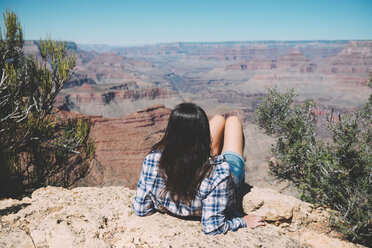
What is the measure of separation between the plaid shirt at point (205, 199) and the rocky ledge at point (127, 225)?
10 centimetres

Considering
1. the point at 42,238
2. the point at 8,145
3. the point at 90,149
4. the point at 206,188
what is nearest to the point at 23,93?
the point at 8,145

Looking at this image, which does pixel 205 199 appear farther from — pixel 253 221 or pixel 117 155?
pixel 117 155

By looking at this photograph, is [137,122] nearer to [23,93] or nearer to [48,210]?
[23,93]

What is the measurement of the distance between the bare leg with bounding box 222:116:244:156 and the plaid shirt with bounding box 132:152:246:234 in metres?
0.73

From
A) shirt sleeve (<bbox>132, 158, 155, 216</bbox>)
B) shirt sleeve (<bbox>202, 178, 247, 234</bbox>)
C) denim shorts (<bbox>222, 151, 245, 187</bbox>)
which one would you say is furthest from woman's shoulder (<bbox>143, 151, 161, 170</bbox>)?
denim shorts (<bbox>222, 151, 245, 187</bbox>)

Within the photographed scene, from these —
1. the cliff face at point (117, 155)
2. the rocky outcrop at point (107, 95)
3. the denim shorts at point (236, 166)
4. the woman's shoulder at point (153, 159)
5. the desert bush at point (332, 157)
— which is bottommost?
the cliff face at point (117, 155)

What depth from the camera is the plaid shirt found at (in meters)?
2.13

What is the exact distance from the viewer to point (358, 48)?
161 m

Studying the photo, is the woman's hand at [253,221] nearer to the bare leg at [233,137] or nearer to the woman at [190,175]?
the woman at [190,175]

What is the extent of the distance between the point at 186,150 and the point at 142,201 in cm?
82

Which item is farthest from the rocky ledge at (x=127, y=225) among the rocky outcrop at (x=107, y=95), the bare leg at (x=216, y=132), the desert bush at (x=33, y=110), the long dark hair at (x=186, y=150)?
the rocky outcrop at (x=107, y=95)

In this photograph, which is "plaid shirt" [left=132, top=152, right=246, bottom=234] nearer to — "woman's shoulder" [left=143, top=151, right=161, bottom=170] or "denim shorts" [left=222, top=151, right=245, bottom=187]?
"woman's shoulder" [left=143, top=151, right=161, bottom=170]

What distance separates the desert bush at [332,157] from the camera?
3715 mm

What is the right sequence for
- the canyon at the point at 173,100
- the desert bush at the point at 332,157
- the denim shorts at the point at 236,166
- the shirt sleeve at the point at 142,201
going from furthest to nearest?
the canyon at the point at 173,100 → the desert bush at the point at 332,157 → the denim shorts at the point at 236,166 → the shirt sleeve at the point at 142,201
